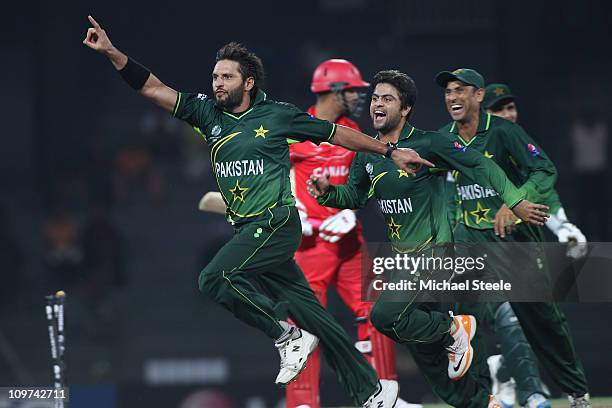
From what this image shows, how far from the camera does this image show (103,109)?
1653cm

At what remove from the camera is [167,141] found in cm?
1633

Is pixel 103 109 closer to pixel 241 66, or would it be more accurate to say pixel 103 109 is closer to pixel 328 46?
pixel 328 46

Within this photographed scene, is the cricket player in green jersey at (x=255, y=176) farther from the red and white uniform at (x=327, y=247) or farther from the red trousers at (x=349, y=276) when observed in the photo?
the red and white uniform at (x=327, y=247)

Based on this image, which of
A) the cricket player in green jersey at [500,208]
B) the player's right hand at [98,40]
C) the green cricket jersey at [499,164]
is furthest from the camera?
the cricket player in green jersey at [500,208]

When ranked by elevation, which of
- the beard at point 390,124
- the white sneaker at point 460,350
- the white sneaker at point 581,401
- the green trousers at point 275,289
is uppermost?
the beard at point 390,124

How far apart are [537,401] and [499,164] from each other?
1556 millimetres

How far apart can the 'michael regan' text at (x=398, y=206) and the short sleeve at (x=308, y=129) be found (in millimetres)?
493

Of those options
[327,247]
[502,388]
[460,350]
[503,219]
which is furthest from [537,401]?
[327,247]

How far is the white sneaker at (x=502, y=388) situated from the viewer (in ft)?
29.1

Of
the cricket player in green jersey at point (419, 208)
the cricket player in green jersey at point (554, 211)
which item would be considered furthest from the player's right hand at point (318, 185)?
the cricket player in green jersey at point (554, 211)

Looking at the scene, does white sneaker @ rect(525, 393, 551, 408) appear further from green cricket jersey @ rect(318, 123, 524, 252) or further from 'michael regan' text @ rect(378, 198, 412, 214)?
'michael regan' text @ rect(378, 198, 412, 214)

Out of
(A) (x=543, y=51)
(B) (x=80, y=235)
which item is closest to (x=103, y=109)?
(B) (x=80, y=235)

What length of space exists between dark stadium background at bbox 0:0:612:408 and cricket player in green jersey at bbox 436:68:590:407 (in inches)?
215

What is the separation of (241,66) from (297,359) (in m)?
1.63
